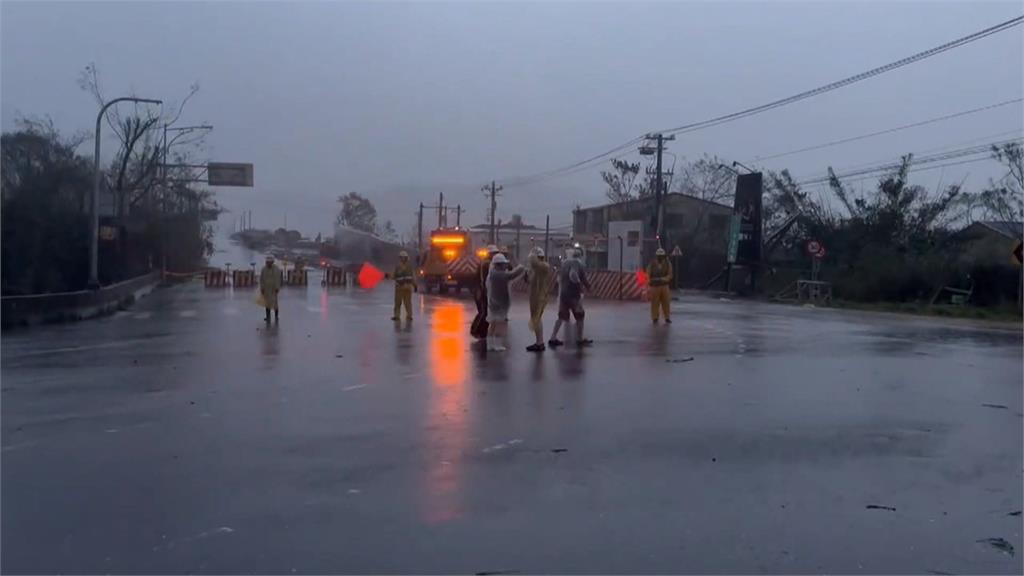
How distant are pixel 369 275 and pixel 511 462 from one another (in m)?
55.4

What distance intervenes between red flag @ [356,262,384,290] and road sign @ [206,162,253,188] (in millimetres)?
11518

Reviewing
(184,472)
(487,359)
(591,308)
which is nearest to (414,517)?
(184,472)

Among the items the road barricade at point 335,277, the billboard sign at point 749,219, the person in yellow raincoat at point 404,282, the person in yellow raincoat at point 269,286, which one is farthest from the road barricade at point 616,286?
the road barricade at point 335,277

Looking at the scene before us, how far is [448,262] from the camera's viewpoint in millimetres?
48781

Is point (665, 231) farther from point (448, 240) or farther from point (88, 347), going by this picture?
point (88, 347)

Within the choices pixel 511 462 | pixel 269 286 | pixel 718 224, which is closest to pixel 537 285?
pixel 269 286

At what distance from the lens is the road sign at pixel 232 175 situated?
51031mm

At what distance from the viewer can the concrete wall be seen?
2483cm

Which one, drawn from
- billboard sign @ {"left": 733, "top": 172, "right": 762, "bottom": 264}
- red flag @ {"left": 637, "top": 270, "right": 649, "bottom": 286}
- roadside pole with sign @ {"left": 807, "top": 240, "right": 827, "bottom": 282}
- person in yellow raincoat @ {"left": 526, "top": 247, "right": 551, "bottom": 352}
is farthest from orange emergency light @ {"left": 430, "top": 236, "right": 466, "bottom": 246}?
person in yellow raincoat @ {"left": 526, "top": 247, "right": 551, "bottom": 352}

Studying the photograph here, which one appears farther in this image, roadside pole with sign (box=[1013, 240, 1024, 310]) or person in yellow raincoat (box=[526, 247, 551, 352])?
roadside pole with sign (box=[1013, 240, 1024, 310])

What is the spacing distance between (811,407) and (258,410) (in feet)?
18.8

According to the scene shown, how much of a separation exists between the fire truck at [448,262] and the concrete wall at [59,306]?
46.2ft

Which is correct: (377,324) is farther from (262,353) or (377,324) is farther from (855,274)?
(855,274)

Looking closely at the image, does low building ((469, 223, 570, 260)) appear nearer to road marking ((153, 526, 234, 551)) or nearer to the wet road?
the wet road
